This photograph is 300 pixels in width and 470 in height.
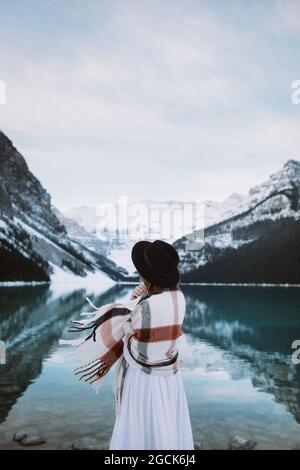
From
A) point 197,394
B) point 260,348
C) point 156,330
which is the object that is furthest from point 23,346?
point 156,330

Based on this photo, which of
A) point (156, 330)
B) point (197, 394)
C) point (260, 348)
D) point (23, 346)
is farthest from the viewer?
point (260, 348)

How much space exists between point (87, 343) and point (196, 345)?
20856mm

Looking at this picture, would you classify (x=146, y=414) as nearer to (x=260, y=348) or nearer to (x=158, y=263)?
(x=158, y=263)

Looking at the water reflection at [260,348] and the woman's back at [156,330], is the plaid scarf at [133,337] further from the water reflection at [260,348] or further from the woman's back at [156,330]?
the water reflection at [260,348]

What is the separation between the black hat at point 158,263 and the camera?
4367 millimetres

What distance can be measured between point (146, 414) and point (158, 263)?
4.31 ft

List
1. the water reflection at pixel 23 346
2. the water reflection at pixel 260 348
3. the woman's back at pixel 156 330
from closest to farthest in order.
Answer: the woman's back at pixel 156 330, the water reflection at pixel 23 346, the water reflection at pixel 260 348

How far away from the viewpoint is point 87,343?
4.49 meters

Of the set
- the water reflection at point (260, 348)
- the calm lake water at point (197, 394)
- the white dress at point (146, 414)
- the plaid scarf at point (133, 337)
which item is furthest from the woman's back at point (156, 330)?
the water reflection at point (260, 348)

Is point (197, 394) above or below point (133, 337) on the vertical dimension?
below

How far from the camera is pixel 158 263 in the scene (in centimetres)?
441

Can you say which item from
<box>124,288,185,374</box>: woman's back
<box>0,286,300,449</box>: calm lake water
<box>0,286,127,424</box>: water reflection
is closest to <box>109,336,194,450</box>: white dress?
<box>124,288,185,374</box>: woman's back
